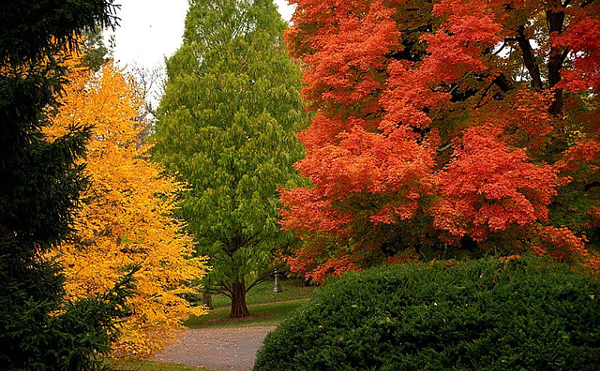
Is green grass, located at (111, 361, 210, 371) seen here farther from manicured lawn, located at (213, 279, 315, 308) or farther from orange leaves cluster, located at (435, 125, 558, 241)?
manicured lawn, located at (213, 279, 315, 308)

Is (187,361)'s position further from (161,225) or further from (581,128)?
(581,128)

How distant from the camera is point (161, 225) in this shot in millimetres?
12758

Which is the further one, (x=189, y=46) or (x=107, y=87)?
(x=189, y=46)

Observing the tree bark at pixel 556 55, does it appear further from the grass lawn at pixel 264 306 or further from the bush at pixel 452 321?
the grass lawn at pixel 264 306

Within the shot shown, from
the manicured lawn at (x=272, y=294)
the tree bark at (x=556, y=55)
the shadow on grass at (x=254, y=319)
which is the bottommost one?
the shadow on grass at (x=254, y=319)

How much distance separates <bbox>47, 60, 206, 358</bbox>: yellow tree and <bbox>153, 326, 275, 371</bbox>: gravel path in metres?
2.26

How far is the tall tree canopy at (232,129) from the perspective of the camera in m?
20.5

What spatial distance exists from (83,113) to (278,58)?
11634 mm

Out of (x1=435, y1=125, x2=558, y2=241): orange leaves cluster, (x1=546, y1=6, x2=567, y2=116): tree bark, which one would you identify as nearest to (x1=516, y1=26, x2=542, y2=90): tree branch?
(x1=546, y1=6, x2=567, y2=116): tree bark

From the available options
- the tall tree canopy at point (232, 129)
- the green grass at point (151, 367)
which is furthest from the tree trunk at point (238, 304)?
the green grass at point (151, 367)

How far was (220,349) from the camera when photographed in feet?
54.4

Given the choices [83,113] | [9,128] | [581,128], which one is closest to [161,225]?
[83,113]

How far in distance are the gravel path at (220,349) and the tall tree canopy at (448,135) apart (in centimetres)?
465

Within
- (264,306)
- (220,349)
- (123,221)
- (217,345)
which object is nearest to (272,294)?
(264,306)
